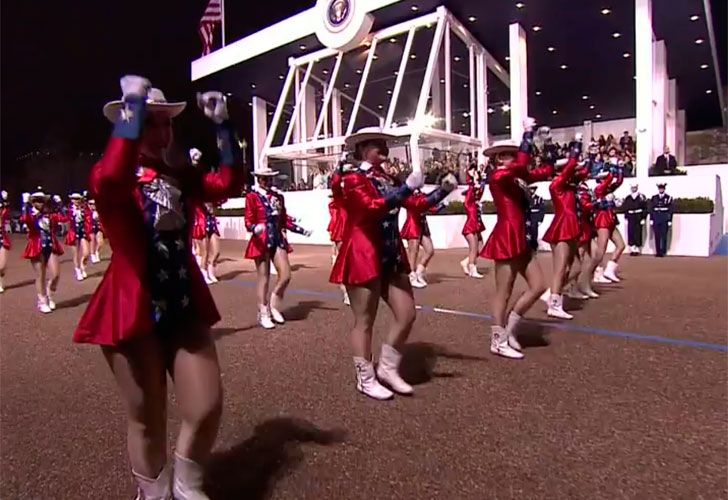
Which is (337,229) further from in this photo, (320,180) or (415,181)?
(320,180)

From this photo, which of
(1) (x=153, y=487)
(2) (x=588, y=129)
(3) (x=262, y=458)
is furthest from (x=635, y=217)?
(2) (x=588, y=129)

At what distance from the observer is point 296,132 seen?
28844mm

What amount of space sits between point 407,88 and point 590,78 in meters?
11.3

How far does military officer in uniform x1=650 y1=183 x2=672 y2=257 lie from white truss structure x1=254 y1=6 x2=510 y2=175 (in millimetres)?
8315

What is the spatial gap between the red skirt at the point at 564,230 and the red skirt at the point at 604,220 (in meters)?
2.22

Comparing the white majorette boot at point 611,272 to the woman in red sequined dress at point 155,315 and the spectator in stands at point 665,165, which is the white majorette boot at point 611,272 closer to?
the woman in red sequined dress at point 155,315

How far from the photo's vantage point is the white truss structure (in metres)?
22.2

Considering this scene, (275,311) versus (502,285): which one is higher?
(502,285)

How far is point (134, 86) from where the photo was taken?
2.12 m

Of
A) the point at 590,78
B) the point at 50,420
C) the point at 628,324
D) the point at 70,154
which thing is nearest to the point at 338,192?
the point at 50,420

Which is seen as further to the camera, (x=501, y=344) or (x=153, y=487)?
(x=501, y=344)

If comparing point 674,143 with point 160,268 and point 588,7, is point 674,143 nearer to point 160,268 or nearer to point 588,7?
point 588,7

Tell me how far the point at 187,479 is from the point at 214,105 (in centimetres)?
158

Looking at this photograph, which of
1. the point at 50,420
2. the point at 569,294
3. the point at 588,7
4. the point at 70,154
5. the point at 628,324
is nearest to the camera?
the point at 50,420
